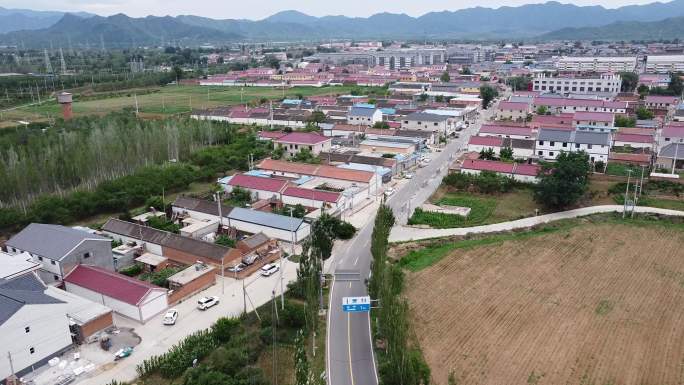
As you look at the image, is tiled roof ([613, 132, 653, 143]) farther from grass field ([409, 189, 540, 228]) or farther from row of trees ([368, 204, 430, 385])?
row of trees ([368, 204, 430, 385])

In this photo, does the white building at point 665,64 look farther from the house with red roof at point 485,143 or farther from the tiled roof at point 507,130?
the house with red roof at point 485,143

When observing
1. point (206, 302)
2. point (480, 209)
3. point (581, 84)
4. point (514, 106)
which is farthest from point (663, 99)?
point (206, 302)

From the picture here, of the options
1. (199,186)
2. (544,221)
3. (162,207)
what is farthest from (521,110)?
(162,207)

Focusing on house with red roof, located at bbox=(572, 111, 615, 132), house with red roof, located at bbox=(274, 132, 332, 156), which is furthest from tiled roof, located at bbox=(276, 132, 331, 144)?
house with red roof, located at bbox=(572, 111, 615, 132)

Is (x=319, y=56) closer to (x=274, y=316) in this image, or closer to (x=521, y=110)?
(x=521, y=110)

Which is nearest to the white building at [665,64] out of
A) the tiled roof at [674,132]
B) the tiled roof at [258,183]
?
the tiled roof at [674,132]
